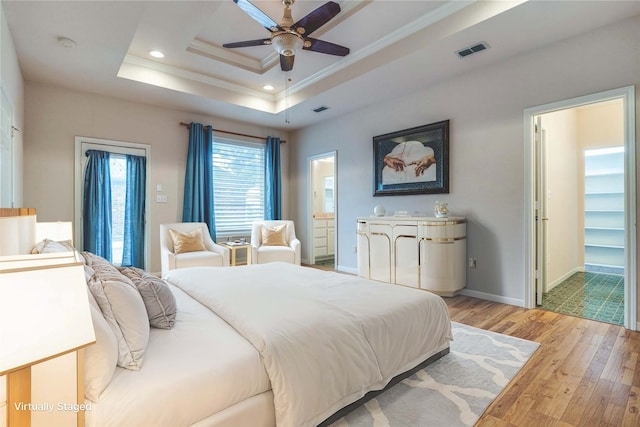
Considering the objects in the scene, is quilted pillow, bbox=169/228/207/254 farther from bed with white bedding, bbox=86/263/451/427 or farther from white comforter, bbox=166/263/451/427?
bed with white bedding, bbox=86/263/451/427

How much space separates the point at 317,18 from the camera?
2607 mm

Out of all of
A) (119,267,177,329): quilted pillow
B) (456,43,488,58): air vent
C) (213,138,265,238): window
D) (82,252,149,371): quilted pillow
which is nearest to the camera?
(82,252,149,371): quilted pillow

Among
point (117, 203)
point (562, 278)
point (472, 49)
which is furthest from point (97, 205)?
point (562, 278)

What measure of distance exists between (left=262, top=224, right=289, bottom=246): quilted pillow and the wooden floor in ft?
A: 9.73

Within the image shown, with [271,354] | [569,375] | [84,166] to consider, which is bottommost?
[569,375]

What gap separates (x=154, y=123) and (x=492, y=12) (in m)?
4.63

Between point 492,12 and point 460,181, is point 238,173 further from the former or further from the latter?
point 492,12

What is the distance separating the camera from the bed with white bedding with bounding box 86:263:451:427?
1.12m

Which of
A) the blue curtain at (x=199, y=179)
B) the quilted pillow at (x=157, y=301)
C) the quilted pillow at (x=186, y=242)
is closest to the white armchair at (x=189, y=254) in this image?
the quilted pillow at (x=186, y=242)

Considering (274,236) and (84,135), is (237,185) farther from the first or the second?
(84,135)

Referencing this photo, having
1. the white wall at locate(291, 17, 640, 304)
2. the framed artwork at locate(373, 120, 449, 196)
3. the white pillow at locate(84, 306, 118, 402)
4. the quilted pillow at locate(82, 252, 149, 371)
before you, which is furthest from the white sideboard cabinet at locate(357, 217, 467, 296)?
the white pillow at locate(84, 306, 118, 402)

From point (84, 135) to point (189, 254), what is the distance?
86.3 inches

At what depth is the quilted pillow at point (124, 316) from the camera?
3.93 ft

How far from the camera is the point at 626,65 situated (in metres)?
2.76
